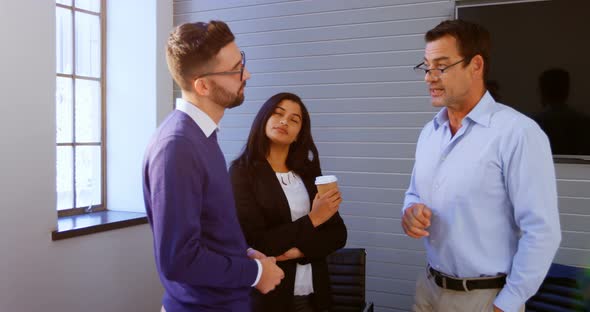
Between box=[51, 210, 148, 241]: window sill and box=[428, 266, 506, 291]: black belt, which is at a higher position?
box=[428, 266, 506, 291]: black belt

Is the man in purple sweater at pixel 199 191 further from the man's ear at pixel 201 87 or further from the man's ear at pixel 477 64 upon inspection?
the man's ear at pixel 477 64

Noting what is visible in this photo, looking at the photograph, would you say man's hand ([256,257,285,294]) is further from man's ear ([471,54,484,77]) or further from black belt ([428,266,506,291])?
man's ear ([471,54,484,77])

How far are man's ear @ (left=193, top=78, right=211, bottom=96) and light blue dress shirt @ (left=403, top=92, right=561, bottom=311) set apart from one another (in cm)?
89

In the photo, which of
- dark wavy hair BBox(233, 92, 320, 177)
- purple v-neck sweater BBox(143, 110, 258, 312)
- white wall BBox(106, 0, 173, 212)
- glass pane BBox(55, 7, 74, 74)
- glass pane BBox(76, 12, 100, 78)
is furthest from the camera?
white wall BBox(106, 0, 173, 212)

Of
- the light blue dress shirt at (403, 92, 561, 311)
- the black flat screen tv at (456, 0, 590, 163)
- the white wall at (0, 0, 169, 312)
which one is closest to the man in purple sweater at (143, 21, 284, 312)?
the light blue dress shirt at (403, 92, 561, 311)

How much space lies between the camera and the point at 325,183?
204 centimetres

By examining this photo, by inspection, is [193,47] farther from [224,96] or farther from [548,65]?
[548,65]

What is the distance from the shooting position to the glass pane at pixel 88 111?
375 cm

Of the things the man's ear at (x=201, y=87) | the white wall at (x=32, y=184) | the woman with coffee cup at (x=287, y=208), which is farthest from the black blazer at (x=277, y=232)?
the white wall at (x=32, y=184)

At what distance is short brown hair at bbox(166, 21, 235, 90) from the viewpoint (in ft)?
5.16

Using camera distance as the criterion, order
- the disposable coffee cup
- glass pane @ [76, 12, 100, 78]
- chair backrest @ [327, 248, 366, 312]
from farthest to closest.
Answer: glass pane @ [76, 12, 100, 78] < chair backrest @ [327, 248, 366, 312] < the disposable coffee cup

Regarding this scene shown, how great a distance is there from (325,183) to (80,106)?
8.06 ft

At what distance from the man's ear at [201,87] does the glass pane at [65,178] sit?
2.39m

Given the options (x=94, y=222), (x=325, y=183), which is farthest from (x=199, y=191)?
(x=94, y=222)
